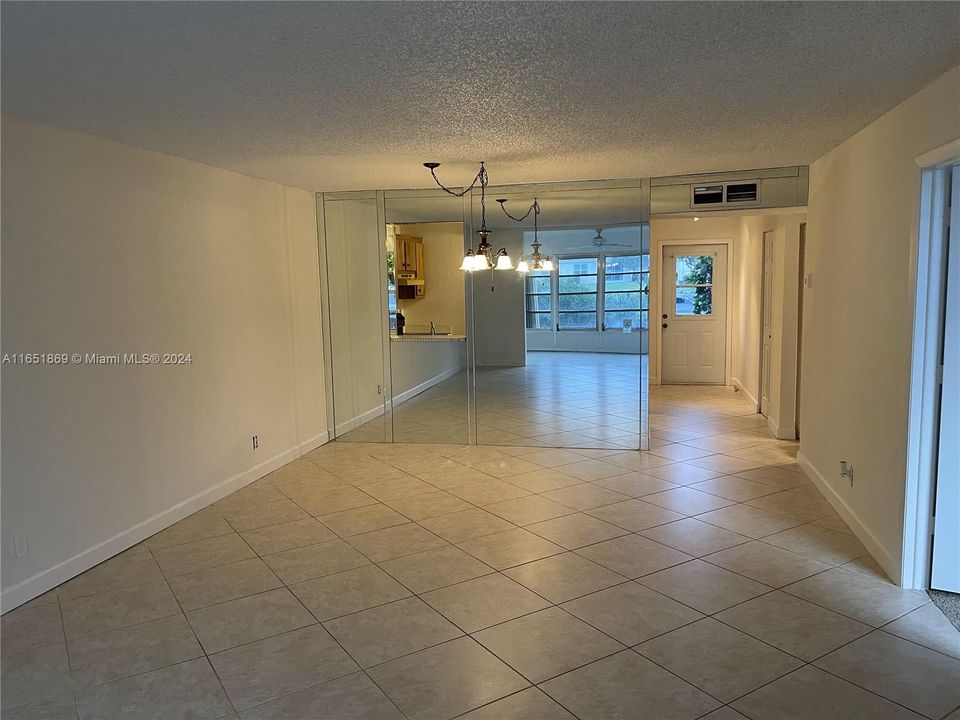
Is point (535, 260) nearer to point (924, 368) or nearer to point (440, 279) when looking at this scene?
point (440, 279)

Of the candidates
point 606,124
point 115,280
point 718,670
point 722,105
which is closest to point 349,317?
point 115,280

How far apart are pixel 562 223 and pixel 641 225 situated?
81 centimetres

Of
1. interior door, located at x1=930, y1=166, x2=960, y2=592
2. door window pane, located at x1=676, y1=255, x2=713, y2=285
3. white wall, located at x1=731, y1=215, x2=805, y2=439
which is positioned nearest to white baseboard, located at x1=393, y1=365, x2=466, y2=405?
white wall, located at x1=731, y1=215, x2=805, y2=439

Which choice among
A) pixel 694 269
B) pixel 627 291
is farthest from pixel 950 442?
pixel 694 269

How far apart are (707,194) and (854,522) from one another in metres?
2.90

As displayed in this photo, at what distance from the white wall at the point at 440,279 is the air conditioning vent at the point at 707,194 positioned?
2141mm

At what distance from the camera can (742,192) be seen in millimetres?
5434

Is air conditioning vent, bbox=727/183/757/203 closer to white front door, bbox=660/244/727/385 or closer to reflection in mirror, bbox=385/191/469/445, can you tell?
reflection in mirror, bbox=385/191/469/445

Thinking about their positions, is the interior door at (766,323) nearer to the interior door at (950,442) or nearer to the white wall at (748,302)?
the white wall at (748,302)

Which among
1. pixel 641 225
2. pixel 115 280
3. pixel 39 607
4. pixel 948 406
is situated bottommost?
pixel 39 607

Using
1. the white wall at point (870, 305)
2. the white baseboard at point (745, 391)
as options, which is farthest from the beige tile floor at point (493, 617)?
the white baseboard at point (745, 391)

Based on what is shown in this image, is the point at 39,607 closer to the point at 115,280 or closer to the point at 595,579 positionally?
the point at 115,280

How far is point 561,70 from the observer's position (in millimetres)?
2668

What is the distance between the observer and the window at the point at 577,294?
668 centimetres
